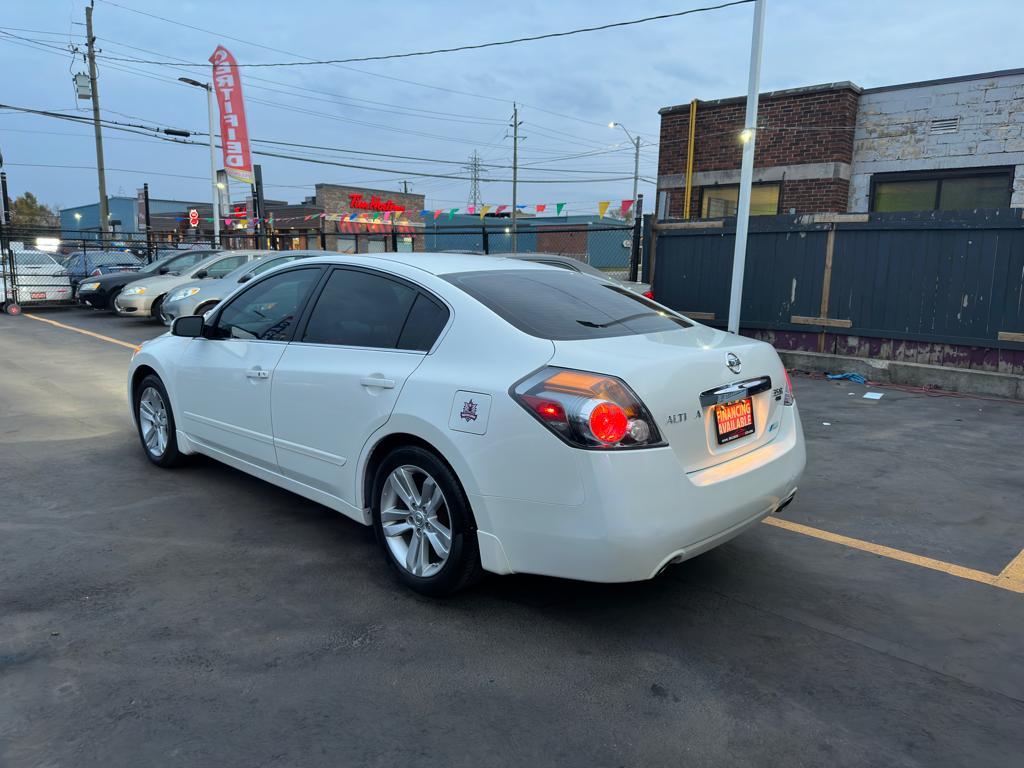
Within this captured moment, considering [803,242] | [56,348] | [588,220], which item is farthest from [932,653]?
[588,220]

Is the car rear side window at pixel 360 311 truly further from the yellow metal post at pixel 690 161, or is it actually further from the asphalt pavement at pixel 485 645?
the yellow metal post at pixel 690 161

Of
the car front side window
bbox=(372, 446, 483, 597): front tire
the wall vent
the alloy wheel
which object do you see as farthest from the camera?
the wall vent

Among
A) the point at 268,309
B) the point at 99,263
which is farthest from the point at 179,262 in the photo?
the point at 268,309

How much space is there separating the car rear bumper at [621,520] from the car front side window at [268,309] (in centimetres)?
187

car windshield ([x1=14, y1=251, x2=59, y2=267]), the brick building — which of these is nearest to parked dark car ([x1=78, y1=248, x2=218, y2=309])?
car windshield ([x1=14, y1=251, x2=59, y2=267])

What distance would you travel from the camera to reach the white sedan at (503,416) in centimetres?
290

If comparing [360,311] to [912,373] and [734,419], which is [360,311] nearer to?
[734,419]

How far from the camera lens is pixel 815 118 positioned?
46.4ft

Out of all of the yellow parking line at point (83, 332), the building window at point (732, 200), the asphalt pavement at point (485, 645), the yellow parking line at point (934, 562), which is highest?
the building window at point (732, 200)

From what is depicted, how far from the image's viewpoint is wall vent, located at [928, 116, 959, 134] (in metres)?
13.2

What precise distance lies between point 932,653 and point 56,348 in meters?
12.9

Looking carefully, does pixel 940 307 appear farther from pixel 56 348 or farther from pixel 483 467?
pixel 56 348

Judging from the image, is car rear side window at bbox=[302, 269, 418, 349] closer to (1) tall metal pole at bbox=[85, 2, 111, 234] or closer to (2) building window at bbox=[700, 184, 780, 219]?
(2) building window at bbox=[700, 184, 780, 219]

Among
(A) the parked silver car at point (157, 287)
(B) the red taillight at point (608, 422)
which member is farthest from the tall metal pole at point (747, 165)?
(A) the parked silver car at point (157, 287)
